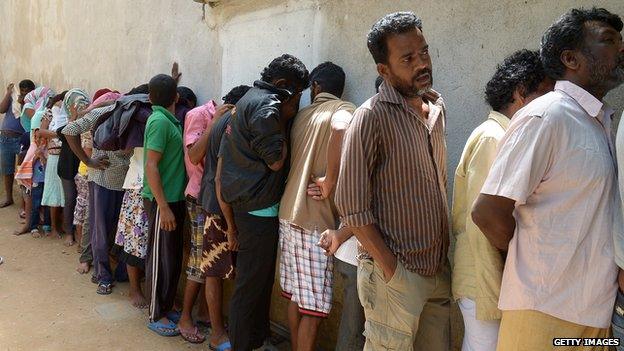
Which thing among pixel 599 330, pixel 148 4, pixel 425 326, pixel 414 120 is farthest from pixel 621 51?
pixel 148 4

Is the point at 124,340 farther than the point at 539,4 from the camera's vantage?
Yes

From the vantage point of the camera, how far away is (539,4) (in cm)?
244

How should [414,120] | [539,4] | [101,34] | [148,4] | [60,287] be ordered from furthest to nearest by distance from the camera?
1. [101,34]
2. [148,4]
3. [60,287]
4. [539,4]
5. [414,120]

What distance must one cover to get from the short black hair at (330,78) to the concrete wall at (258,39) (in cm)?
22

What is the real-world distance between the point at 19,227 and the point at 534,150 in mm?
7292

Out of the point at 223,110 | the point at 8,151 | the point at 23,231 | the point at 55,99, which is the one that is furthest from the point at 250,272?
the point at 8,151

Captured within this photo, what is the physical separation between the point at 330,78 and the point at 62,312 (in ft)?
10.2

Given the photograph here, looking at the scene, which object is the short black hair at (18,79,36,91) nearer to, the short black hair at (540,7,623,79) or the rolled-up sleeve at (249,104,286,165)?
the rolled-up sleeve at (249,104,286,165)

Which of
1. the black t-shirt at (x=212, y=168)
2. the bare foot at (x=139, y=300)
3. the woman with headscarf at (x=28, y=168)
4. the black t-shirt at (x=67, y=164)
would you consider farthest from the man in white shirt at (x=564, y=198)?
the woman with headscarf at (x=28, y=168)

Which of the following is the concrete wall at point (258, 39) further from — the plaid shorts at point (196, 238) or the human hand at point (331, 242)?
the plaid shorts at point (196, 238)

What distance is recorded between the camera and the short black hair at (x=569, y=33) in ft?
5.60

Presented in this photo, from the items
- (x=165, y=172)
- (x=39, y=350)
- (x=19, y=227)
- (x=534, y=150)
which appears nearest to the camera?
(x=534, y=150)

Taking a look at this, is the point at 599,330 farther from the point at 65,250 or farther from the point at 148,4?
the point at 65,250

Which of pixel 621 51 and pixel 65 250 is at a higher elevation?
pixel 621 51
